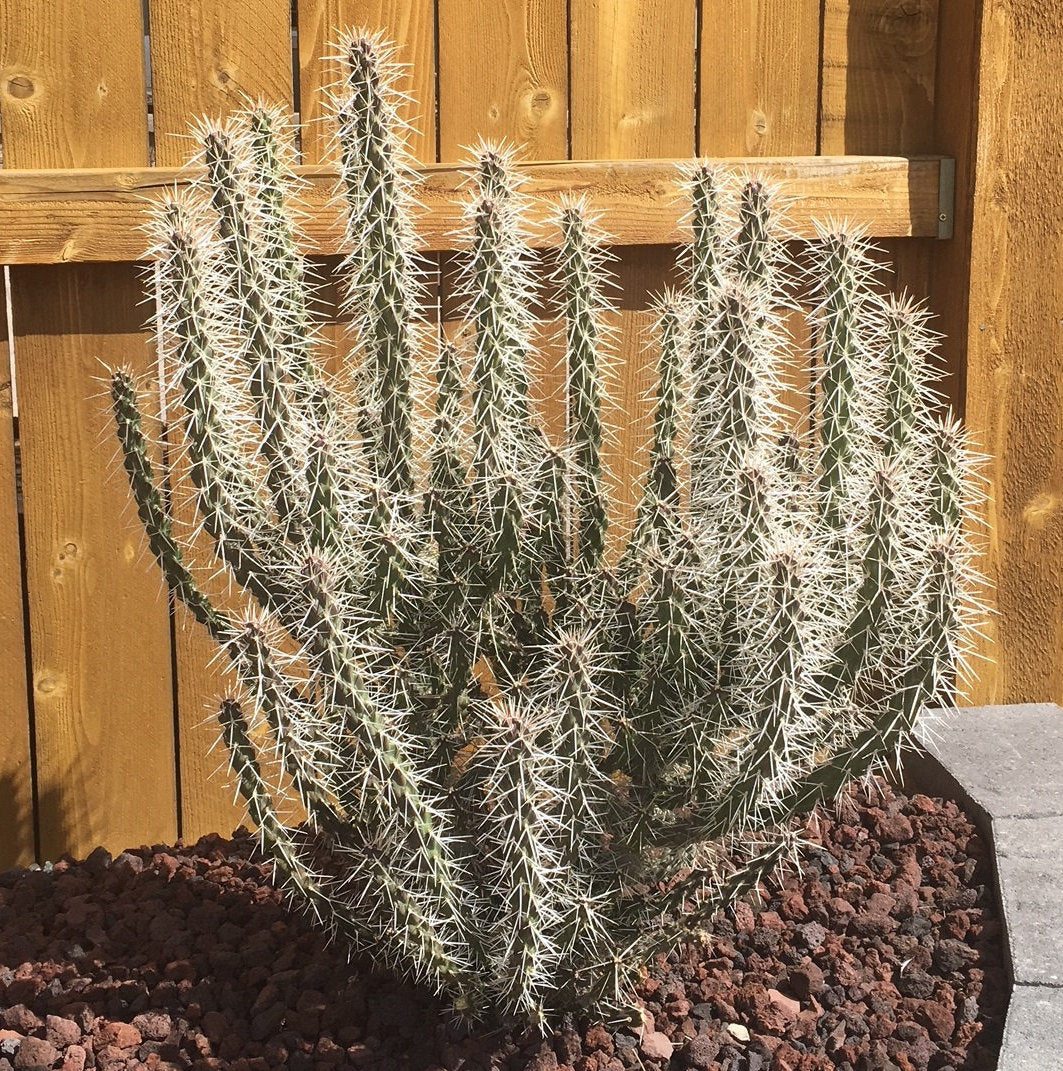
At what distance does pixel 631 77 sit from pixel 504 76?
11.5 inches

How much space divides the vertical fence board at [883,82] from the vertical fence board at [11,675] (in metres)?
1.94

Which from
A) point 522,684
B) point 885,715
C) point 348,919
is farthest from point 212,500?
point 885,715

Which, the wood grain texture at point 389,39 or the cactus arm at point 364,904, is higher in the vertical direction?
the wood grain texture at point 389,39

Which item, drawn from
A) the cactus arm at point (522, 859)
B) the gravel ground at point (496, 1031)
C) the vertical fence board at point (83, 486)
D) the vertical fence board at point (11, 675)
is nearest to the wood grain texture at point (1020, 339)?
the gravel ground at point (496, 1031)

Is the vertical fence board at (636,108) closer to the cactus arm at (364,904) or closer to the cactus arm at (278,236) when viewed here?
the cactus arm at (278,236)

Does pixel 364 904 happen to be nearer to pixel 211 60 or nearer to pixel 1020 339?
pixel 211 60

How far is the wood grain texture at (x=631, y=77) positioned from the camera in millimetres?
2959

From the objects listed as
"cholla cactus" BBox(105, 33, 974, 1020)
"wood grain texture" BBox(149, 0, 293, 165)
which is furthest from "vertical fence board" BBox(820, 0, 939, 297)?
"wood grain texture" BBox(149, 0, 293, 165)

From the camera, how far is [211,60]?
284 cm

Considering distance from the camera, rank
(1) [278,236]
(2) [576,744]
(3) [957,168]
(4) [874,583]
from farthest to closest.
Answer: (3) [957,168], (1) [278,236], (4) [874,583], (2) [576,744]

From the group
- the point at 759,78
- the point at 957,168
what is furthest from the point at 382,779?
the point at 957,168

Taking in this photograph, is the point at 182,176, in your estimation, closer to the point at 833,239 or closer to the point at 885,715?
the point at 833,239

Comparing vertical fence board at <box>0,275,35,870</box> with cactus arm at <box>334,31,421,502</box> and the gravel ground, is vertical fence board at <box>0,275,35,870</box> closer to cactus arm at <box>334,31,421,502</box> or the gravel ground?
the gravel ground

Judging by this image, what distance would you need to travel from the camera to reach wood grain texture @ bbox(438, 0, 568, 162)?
9.54 feet
